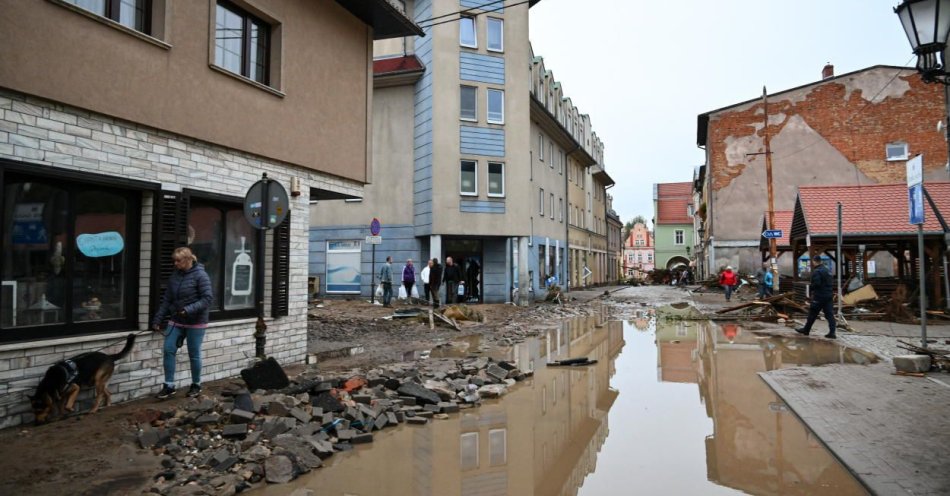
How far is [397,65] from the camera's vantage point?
25.8 m

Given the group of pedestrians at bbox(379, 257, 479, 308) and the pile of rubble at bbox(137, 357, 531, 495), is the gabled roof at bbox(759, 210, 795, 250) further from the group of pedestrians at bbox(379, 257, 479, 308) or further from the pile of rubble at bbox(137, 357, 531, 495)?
the pile of rubble at bbox(137, 357, 531, 495)

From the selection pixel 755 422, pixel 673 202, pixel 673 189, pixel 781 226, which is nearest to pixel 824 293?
pixel 755 422

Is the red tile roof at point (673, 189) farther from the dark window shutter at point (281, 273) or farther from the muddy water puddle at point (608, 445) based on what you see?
the dark window shutter at point (281, 273)

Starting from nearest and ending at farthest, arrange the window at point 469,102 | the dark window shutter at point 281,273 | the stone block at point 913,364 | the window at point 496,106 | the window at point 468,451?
the window at point 468,451 → the stone block at point 913,364 → the dark window shutter at point 281,273 → the window at point 469,102 → the window at point 496,106

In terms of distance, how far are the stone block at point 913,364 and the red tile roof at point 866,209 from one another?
11.0 meters

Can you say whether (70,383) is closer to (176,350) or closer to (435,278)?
(176,350)

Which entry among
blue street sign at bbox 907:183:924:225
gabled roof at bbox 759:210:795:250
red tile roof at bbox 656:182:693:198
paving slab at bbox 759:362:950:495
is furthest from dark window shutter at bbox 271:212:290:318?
red tile roof at bbox 656:182:693:198

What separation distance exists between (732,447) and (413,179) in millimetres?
21298

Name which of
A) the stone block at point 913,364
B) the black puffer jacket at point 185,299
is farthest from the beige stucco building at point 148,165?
the stone block at point 913,364

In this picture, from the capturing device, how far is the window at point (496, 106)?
26.0 meters

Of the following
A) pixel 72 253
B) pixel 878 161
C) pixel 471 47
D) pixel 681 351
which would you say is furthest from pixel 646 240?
pixel 72 253

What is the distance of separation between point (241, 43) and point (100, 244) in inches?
157

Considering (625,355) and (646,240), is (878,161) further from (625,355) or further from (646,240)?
(646,240)

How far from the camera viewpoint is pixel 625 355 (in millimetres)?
12047
